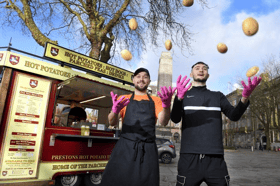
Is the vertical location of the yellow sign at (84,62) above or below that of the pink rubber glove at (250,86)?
above

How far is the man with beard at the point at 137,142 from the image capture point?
7.73 feet

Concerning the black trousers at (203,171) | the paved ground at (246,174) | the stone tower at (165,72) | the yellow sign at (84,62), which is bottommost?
the paved ground at (246,174)

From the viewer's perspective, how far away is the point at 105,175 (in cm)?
245

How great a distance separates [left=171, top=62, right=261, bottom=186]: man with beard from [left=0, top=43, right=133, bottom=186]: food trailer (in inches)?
123

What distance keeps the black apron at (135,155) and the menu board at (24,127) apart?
293 cm

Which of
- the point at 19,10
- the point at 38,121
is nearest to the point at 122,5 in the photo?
the point at 19,10

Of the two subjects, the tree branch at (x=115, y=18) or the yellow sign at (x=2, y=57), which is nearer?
the yellow sign at (x=2, y=57)

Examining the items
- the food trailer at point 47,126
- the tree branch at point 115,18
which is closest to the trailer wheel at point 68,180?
the food trailer at point 47,126

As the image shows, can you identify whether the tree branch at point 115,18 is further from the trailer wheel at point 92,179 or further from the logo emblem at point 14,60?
the trailer wheel at point 92,179

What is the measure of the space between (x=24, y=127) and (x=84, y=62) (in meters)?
2.24

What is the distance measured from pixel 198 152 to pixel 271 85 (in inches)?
1352

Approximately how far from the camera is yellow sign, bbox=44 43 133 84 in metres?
5.18

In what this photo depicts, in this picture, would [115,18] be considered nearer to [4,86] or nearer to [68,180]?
[4,86]

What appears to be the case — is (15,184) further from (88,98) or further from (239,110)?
(239,110)
